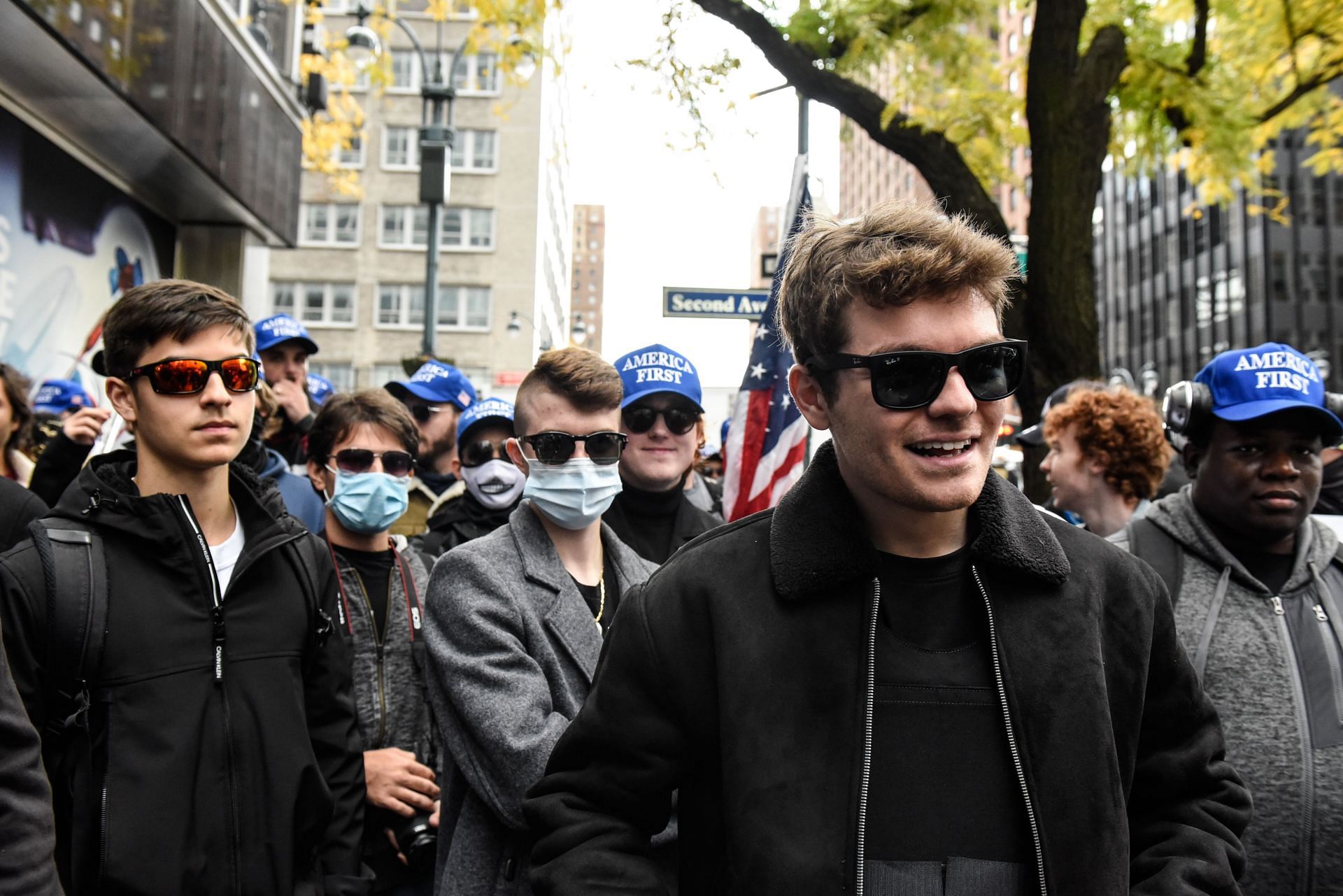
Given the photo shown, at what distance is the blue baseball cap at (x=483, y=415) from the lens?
216 inches

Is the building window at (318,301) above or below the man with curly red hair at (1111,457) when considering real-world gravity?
above

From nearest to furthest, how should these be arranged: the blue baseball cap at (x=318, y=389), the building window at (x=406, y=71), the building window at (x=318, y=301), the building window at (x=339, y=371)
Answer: the blue baseball cap at (x=318, y=389) < the building window at (x=339, y=371) < the building window at (x=318, y=301) < the building window at (x=406, y=71)

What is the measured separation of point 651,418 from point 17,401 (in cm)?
264

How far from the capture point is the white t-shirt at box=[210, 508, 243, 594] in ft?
8.84

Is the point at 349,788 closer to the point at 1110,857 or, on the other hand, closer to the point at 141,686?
the point at 141,686

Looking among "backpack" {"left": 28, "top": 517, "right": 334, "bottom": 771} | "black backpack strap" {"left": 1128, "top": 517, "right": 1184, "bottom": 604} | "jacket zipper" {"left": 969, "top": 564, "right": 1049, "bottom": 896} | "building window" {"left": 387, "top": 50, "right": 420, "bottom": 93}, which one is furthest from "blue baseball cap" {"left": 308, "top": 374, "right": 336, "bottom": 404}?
"building window" {"left": 387, "top": 50, "right": 420, "bottom": 93}

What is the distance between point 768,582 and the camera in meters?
1.83

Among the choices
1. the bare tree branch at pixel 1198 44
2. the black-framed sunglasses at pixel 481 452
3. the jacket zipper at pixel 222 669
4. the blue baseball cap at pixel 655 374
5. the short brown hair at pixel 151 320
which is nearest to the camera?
the jacket zipper at pixel 222 669

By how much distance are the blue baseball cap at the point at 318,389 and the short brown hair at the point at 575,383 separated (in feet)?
10.6

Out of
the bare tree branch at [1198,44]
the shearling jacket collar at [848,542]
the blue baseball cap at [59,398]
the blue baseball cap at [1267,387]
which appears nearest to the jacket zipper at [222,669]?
the shearling jacket collar at [848,542]

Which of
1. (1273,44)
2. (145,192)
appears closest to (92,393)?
(145,192)

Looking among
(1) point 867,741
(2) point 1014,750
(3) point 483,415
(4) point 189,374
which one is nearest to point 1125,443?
(2) point 1014,750

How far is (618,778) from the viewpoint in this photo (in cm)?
178

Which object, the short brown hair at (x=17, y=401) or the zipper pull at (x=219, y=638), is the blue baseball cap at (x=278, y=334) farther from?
the zipper pull at (x=219, y=638)
